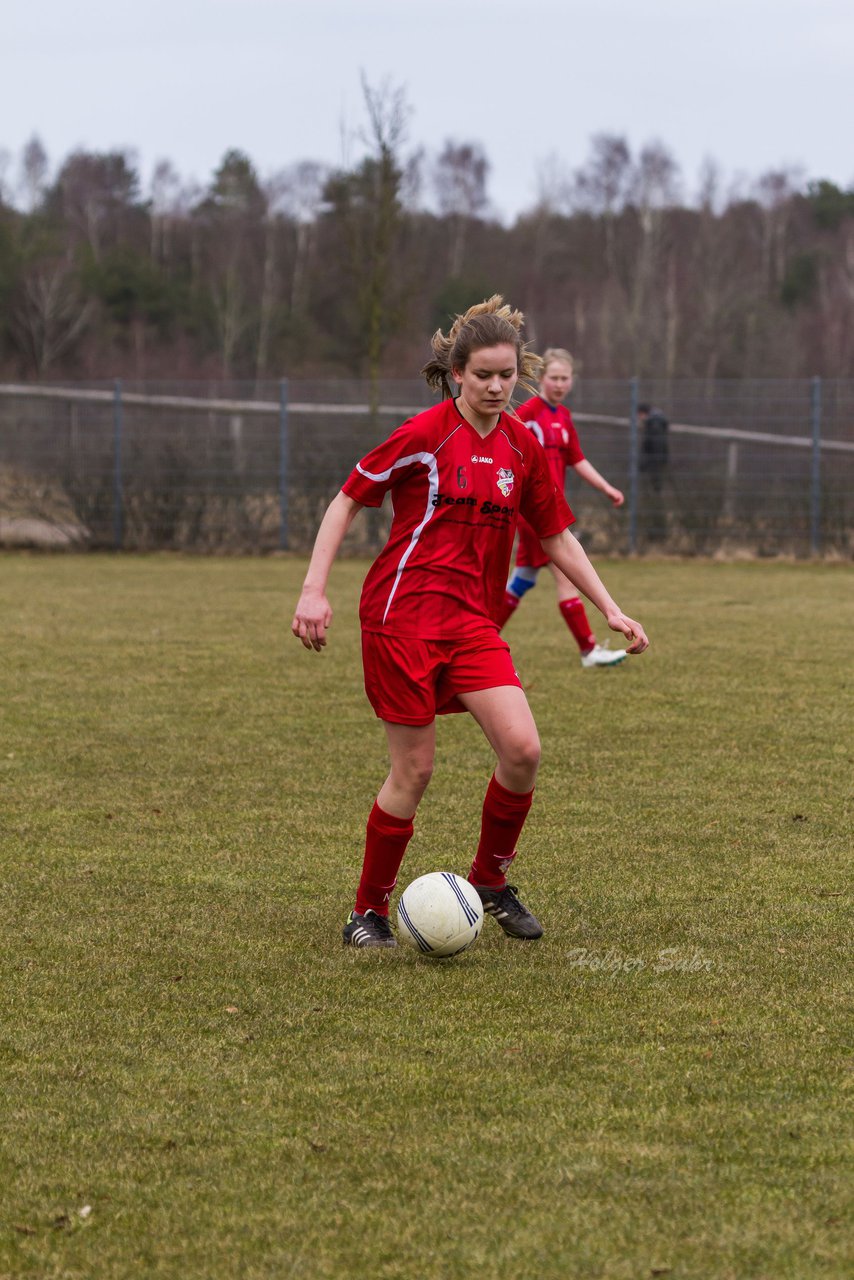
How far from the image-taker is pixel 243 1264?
2.67m

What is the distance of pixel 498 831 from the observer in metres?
4.74

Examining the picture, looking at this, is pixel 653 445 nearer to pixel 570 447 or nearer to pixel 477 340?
pixel 570 447

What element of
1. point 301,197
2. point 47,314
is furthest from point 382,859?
point 301,197

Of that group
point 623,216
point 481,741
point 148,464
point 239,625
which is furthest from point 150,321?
point 481,741

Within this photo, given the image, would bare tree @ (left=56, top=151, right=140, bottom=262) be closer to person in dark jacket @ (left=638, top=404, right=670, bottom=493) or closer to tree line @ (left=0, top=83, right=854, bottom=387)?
tree line @ (left=0, top=83, right=854, bottom=387)

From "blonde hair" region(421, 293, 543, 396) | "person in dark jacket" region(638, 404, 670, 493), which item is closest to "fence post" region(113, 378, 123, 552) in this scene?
"person in dark jacket" region(638, 404, 670, 493)

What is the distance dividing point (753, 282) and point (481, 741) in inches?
2262

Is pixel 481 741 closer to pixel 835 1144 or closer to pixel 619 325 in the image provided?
pixel 835 1144

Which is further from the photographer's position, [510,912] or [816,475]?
[816,475]

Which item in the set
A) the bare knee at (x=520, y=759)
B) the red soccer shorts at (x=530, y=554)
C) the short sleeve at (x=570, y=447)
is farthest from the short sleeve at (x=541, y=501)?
the short sleeve at (x=570, y=447)

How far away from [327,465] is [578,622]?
38.2 feet

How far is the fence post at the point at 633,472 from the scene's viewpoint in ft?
68.4

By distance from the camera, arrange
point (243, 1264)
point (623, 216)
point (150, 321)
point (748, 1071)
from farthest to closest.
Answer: point (623, 216) → point (150, 321) → point (748, 1071) → point (243, 1264)

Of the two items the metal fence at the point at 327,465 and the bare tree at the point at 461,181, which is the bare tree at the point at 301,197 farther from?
the metal fence at the point at 327,465
